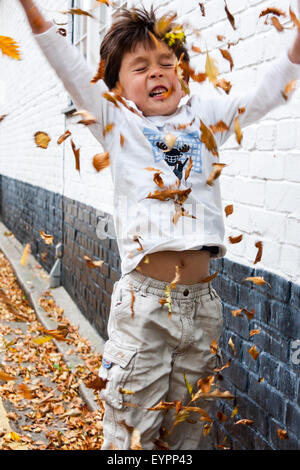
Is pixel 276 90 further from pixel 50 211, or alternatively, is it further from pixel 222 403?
pixel 50 211

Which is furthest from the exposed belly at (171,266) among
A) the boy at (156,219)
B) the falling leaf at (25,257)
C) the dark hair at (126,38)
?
the falling leaf at (25,257)

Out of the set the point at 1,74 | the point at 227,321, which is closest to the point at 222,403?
the point at 227,321

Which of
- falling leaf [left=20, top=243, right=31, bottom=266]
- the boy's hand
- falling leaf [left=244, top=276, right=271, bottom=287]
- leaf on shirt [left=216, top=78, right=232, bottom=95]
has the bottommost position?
falling leaf [left=20, top=243, right=31, bottom=266]

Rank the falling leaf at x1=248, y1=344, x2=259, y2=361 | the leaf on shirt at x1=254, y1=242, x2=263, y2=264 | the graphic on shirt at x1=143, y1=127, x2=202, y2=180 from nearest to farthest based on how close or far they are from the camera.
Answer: the graphic on shirt at x1=143, y1=127, x2=202, y2=180 → the leaf on shirt at x1=254, y1=242, x2=263, y2=264 → the falling leaf at x1=248, y1=344, x2=259, y2=361

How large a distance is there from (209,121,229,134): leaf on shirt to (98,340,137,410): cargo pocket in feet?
3.27

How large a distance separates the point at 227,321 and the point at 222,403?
0.47 meters

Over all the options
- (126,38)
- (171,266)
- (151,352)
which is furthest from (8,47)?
(151,352)

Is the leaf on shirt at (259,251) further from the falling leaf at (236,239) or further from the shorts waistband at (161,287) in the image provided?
the shorts waistband at (161,287)

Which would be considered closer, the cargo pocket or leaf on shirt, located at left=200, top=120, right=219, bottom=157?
the cargo pocket

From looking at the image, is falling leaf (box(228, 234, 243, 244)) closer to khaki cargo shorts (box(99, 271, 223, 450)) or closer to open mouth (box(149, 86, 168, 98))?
khaki cargo shorts (box(99, 271, 223, 450))

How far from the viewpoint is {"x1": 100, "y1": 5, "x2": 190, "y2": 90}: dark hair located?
233cm

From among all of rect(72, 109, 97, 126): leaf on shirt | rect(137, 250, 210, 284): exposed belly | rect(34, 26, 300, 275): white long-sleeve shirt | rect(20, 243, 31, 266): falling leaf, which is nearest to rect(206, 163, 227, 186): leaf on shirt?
rect(34, 26, 300, 275): white long-sleeve shirt

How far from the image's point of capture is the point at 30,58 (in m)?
9.80

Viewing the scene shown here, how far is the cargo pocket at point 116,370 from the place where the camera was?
2.19 metres
